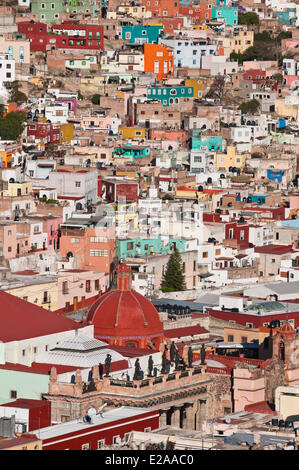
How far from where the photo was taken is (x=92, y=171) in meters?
92.2

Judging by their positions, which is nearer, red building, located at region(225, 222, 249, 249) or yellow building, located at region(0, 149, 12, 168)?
red building, located at region(225, 222, 249, 249)

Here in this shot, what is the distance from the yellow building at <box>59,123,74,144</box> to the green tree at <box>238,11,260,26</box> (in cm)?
3162

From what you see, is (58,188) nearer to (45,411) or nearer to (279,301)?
(279,301)

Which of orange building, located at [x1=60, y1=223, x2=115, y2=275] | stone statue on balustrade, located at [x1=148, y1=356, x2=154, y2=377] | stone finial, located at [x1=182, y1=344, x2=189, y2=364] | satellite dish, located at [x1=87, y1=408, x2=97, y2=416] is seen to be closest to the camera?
satellite dish, located at [x1=87, y1=408, x2=97, y2=416]

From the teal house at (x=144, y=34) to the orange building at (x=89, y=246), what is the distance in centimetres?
4473

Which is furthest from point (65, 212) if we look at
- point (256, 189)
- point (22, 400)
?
point (22, 400)

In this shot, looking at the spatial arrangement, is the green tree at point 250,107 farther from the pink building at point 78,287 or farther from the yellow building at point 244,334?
the yellow building at point 244,334

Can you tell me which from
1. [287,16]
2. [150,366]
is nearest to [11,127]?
[287,16]

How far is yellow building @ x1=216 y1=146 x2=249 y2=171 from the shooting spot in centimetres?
10269

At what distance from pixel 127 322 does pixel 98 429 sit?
10780 millimetres

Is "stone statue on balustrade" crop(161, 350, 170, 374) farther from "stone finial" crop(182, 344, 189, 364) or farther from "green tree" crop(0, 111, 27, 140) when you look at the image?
"green tree" crop(0, 111, 27, 140)

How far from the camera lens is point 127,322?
2468 inches

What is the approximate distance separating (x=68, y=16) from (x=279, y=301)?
57.4m

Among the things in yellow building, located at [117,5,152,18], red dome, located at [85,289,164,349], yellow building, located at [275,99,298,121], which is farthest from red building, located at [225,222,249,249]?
yellow building, located at [117,5,152,18]
